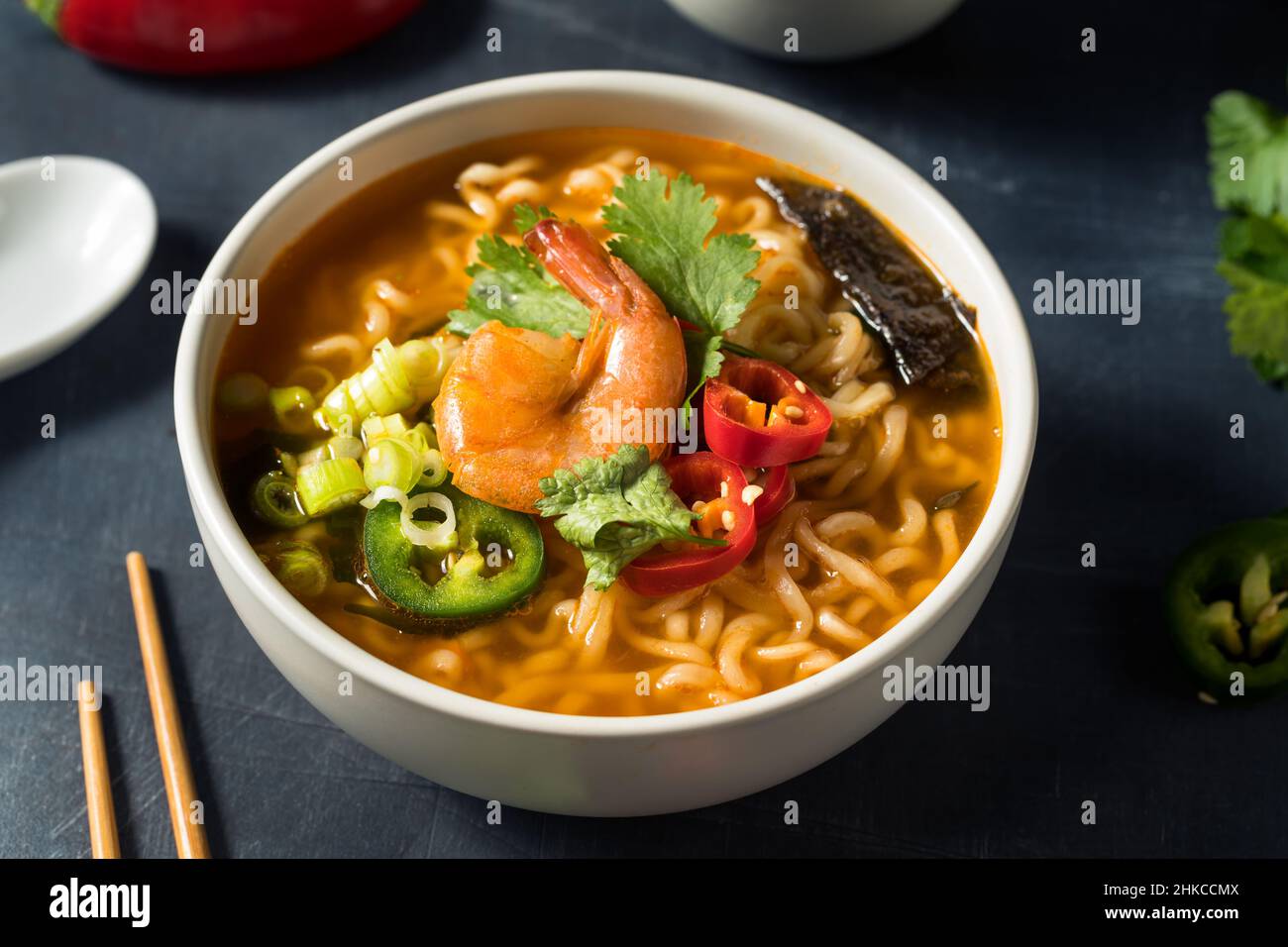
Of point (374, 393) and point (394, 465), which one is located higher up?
point (374, 393)

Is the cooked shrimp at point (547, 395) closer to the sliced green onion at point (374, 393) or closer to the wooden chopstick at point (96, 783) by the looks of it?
the sliced green onion at point (374, 393)

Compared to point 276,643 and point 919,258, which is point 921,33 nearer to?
point 919,258

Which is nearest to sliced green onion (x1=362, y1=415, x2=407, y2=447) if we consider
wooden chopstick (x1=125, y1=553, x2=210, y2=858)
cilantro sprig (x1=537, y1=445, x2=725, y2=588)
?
cilantro sprig (x1=537, y1=445, x2=725, y2=588)

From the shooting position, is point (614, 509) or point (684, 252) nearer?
point (614, 509)

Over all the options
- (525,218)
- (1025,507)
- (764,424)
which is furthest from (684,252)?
(1025,507)

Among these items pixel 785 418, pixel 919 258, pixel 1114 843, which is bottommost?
pixel 1114 843

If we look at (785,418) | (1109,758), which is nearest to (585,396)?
(785,418)

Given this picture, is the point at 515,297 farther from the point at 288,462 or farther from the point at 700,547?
the point at 700,547
